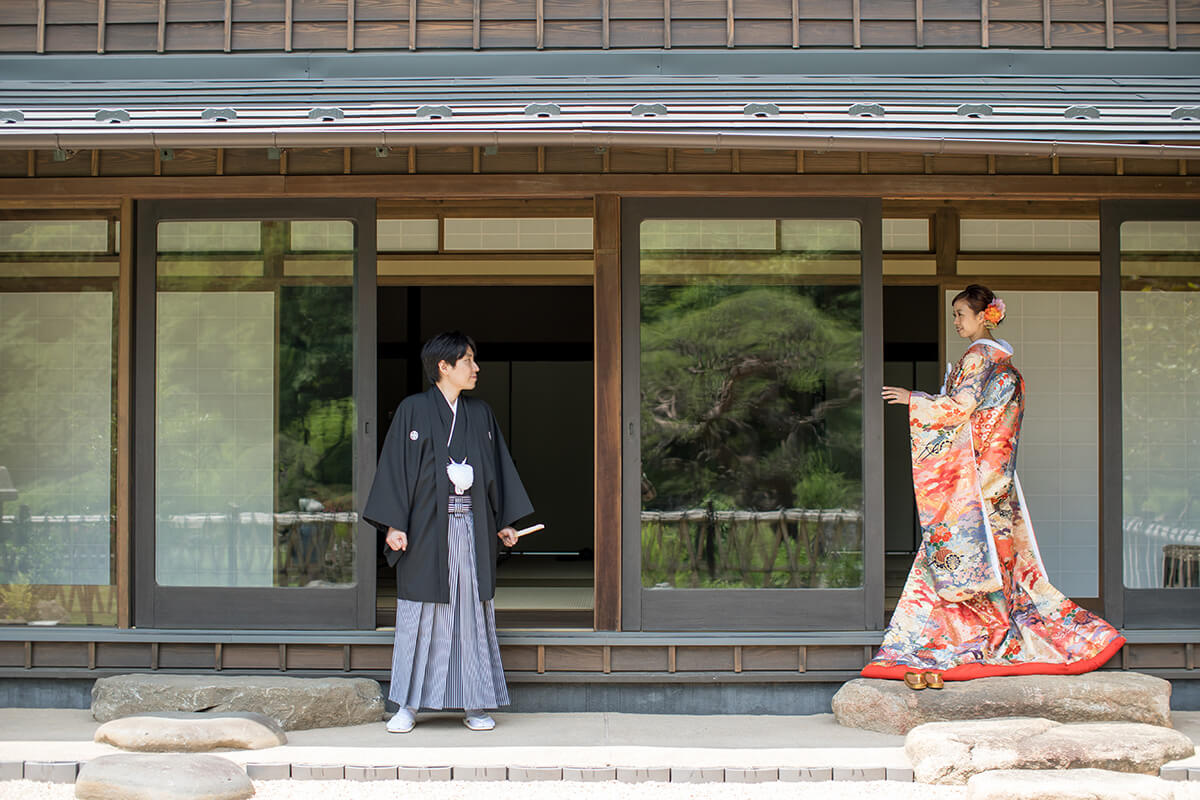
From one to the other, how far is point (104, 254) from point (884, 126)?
139 inches

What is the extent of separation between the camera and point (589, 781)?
450cm

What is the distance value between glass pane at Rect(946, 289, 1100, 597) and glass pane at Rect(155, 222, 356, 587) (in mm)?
3608

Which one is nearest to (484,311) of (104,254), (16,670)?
(104,254)

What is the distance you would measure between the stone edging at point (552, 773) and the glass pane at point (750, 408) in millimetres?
1082

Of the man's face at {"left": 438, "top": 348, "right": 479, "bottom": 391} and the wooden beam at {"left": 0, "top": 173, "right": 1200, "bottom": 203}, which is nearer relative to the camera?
the man's face at {"left": 438, "top": 348, "right": 479, "bottom": 391}

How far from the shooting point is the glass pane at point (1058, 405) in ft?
21.9

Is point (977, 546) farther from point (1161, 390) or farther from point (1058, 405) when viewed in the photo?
point (1058, 405)

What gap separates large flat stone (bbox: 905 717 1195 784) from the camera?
4398 mm

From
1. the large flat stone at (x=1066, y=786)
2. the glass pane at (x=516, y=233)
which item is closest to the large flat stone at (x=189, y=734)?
the large flat stone at (x=1066, y=786)

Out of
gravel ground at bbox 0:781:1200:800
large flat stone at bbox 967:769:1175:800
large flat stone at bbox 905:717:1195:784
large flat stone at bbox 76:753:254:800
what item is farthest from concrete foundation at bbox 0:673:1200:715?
large flat stone at bbox 967:769:1175:800

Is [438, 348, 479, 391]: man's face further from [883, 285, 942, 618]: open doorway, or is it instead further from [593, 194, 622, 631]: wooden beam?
[883, 285, 942, 618]: open doorway

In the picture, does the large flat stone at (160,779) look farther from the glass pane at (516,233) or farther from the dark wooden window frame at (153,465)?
the glass pane at (516,233)

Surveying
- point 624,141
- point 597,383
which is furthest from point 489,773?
point 624,141

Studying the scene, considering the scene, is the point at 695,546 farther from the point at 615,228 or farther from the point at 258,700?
the point at 258,700
